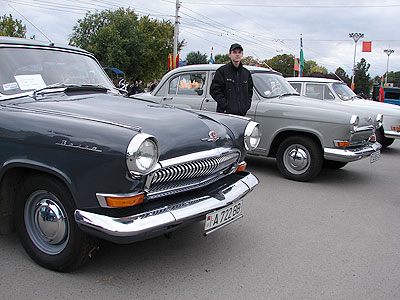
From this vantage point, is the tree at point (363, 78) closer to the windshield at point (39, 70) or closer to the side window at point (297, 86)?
the side window at point (297, 86)

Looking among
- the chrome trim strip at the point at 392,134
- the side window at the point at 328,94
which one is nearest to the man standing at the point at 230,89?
the side window at the point at 328,94

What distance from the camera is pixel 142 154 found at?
2.38 metres

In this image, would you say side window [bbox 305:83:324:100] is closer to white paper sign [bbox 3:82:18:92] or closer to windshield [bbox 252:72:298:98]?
windshield [bbox 252:72:298:98]

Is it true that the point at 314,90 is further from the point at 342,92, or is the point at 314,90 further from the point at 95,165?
the point at 95,165

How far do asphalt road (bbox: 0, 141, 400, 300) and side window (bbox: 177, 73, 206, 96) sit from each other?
2864mm

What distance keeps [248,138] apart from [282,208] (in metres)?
1.47

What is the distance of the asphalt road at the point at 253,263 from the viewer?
8.70ft

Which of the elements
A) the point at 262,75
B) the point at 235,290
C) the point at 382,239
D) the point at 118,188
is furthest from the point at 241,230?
the point at 262,75

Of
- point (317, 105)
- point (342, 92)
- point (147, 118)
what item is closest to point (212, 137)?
point (147, 118)

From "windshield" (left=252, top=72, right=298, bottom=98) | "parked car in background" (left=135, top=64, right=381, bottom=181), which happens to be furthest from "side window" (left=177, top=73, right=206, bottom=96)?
"windshield" (left=252, top=72, right=298, bottom=98)

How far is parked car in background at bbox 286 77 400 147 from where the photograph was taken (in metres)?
8.98

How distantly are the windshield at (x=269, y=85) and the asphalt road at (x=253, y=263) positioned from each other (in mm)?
2420

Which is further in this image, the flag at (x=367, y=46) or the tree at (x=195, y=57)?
the tree at (x=195, y=57)

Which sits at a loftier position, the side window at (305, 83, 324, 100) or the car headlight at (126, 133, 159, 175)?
the side window at (305, 83, 324, 100)
